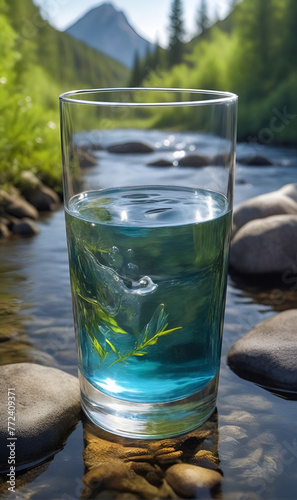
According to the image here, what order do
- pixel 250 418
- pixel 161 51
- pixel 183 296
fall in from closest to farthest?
pixel 183 296, pixel 250 418, pixel 161 51

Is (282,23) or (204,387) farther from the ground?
(282,23)

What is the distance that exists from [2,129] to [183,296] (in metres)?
4.39

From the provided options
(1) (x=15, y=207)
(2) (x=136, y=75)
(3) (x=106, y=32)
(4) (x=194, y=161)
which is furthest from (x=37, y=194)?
(2) (x=136, y=75)

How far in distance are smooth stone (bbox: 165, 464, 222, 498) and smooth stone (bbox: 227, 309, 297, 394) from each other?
67 centimetres

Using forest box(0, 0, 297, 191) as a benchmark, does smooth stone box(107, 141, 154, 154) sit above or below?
above

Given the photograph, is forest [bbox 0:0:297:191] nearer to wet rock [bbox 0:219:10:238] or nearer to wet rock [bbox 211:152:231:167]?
wet rock [bbox 0:219:10:238]

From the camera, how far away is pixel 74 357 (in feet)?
9.45

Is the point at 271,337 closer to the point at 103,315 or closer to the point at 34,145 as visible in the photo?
the point at 103,315

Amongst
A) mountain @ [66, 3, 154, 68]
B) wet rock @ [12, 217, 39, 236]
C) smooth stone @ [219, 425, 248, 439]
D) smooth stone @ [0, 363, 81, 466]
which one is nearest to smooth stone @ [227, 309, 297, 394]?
smooth stone @ [219, 425, 248, 439]

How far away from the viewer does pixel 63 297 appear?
11.9 feet

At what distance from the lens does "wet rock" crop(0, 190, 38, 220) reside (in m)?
5.41

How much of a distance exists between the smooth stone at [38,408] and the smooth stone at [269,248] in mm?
1837

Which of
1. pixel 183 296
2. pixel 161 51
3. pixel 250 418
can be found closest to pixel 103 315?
pixel 183 296

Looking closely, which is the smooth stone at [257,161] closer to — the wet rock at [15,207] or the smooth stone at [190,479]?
the wet rock at [15,207]
